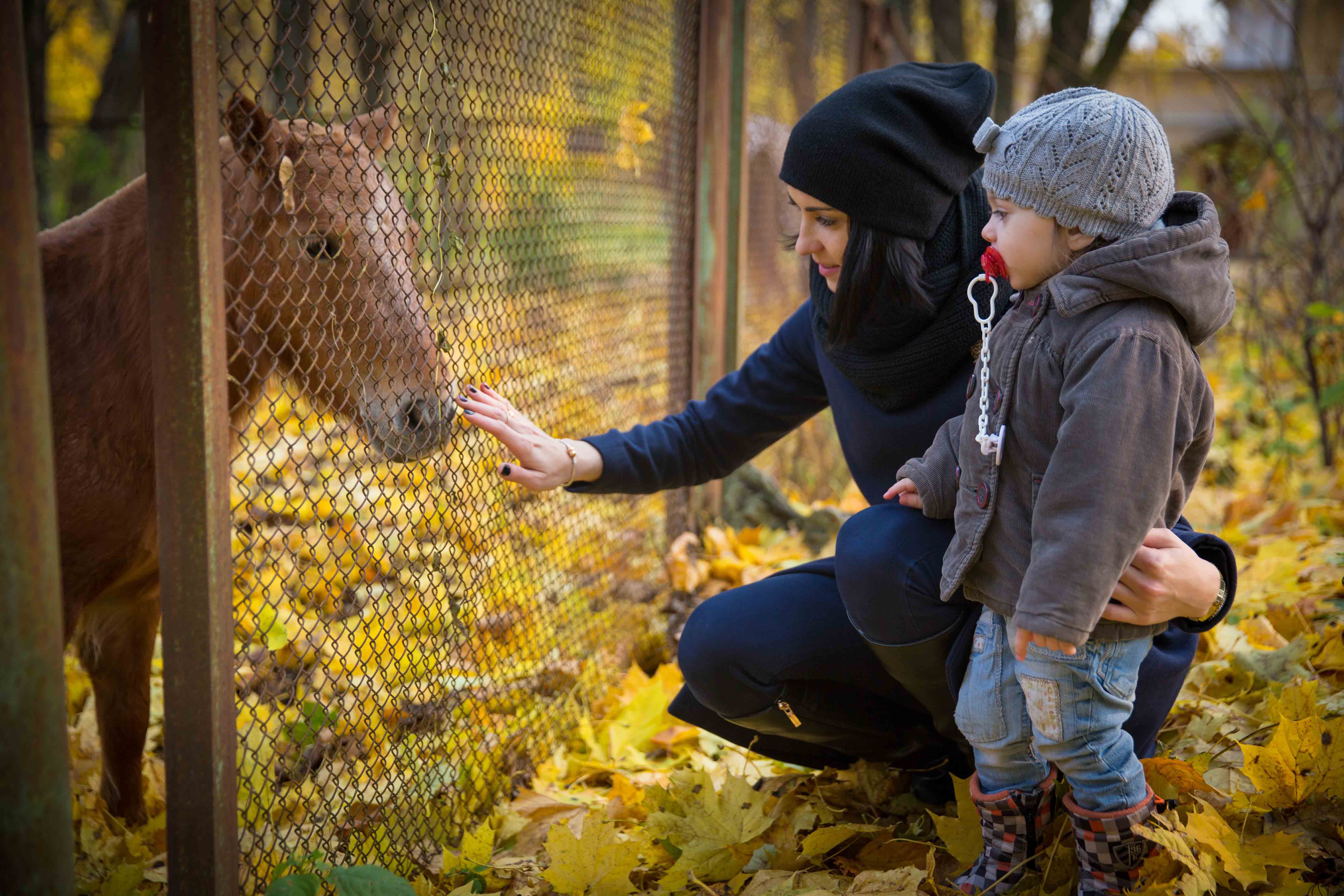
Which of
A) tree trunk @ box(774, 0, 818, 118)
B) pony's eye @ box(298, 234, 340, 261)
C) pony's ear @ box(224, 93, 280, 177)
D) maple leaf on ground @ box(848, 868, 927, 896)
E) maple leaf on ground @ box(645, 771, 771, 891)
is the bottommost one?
maple leaf on ground @ box(645, 771, 771, 891)

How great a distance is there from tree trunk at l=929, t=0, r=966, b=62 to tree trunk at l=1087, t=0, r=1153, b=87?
1.33 meters

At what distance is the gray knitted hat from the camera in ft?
5.49

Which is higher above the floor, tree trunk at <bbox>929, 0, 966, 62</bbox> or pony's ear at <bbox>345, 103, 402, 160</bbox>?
tree trunk at <bbox>929, 0, 966, 62</bbox>

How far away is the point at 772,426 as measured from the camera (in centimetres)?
280

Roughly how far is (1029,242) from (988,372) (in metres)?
0.24

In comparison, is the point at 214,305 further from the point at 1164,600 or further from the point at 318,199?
the point at 1164,600

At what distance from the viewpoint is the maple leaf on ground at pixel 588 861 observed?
6.78 ft

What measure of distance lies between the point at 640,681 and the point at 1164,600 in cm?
187

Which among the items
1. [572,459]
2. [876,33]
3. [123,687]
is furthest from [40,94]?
[572,459]

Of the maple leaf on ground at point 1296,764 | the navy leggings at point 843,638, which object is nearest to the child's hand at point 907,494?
the navy leggings at point 843,638

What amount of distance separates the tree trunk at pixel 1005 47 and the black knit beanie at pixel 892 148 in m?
8.07

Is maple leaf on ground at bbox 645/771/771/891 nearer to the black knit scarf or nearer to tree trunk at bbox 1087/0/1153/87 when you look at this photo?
the black knit scarf

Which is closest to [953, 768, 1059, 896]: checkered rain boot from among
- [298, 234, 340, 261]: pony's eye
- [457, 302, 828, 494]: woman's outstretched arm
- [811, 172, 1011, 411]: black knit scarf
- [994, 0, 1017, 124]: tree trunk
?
[811, 172, 1011, 411]: black knit scarf

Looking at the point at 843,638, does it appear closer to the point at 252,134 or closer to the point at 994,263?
the point at 994,263
